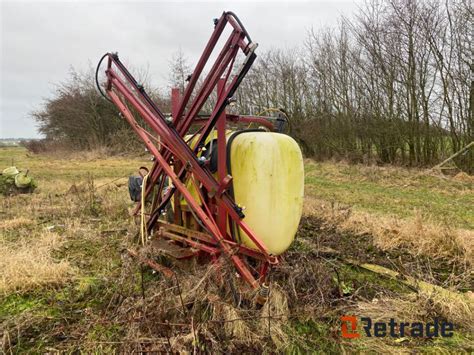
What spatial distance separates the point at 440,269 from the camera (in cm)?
371

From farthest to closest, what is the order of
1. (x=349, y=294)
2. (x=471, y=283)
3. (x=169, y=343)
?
(x=471, y=283) → (x=349, y=294) → (x=169, y=343)

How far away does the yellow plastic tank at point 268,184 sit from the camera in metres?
2.80

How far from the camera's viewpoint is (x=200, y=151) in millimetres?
3244

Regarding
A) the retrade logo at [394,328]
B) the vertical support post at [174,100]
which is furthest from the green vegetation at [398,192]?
the vertical support post at [174,100]

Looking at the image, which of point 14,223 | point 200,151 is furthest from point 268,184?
point 14,223

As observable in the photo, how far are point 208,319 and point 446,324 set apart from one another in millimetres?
1775

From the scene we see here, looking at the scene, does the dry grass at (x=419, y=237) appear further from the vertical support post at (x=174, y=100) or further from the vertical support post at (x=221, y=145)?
the vertical support post at (x=174, y=100)

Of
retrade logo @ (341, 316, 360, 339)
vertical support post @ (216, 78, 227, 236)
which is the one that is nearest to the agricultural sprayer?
vertical support post @ (216, 78, 227, 236)

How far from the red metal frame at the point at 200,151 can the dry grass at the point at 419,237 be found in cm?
224

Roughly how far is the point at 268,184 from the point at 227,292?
91 centimetres

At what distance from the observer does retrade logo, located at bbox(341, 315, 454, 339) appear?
2410 millimetres

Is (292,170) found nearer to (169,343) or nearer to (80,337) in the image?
(169,343)

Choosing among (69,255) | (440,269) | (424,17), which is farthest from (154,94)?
(440,269)

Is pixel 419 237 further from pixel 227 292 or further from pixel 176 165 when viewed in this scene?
pixel 176 165
